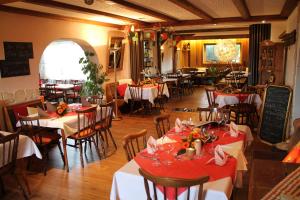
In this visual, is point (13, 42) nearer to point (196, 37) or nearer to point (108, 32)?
point (108, 32)

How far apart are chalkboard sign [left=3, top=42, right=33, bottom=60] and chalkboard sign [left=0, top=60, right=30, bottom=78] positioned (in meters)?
0.08

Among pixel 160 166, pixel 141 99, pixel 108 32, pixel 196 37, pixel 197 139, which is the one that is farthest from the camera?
pixel 196 37

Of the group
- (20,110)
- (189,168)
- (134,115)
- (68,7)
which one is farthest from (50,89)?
(189,168)

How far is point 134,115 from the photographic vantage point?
25.2ft

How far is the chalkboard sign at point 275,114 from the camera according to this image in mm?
4219

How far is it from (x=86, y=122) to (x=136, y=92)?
10.4 feet

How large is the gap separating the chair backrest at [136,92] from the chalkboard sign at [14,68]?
278cm

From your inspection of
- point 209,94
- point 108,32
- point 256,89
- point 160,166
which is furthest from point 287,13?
point 160,166

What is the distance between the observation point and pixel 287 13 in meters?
6.97

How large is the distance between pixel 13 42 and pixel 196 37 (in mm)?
11846

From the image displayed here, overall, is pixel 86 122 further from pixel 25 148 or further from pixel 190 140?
pixel 190 140

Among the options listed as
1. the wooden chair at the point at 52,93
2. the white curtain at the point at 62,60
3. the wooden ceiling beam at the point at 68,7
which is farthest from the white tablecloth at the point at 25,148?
the white curtain at the point at 62,60

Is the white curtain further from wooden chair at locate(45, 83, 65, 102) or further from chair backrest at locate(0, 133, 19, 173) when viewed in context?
chair backrest at locate(0, 133, 19, 173)

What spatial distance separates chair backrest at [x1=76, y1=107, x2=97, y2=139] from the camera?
4.16 meters
